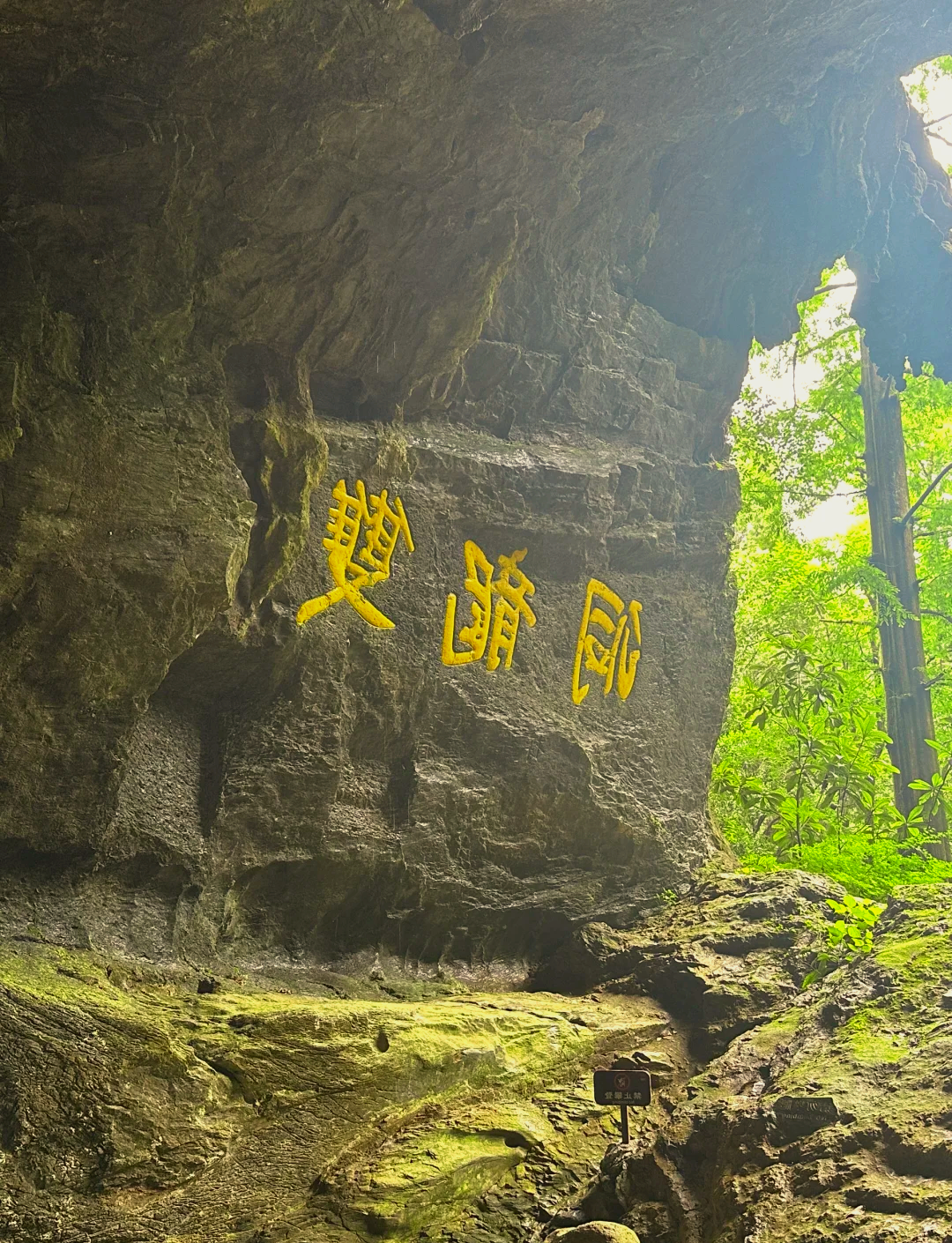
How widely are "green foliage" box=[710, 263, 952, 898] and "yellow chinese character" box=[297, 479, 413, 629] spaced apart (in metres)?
3.57

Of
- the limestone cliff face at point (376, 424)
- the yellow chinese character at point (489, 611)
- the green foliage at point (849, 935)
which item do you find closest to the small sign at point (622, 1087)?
the green foliage at point (849, 935)

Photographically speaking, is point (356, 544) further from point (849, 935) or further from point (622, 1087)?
point (849, 935)

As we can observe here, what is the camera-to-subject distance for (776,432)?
39.8 feet

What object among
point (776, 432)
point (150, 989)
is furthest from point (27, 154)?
point (776, 432)

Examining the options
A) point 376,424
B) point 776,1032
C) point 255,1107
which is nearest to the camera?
point 255,1107

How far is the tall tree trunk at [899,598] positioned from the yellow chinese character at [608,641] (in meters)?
3.17

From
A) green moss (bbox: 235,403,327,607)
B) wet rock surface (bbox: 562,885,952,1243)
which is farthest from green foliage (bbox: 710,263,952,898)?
green moss (bbox: 235,403,327,607)

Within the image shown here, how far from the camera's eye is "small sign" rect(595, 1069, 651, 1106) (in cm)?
369

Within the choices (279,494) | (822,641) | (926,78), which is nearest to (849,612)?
(822,641)

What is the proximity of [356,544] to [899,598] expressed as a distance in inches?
239

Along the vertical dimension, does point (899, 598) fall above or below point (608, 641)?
above

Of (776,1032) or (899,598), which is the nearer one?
(776,1032)

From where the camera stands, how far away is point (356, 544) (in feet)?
18.7

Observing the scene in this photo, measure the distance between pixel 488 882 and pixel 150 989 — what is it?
7.70 ft
